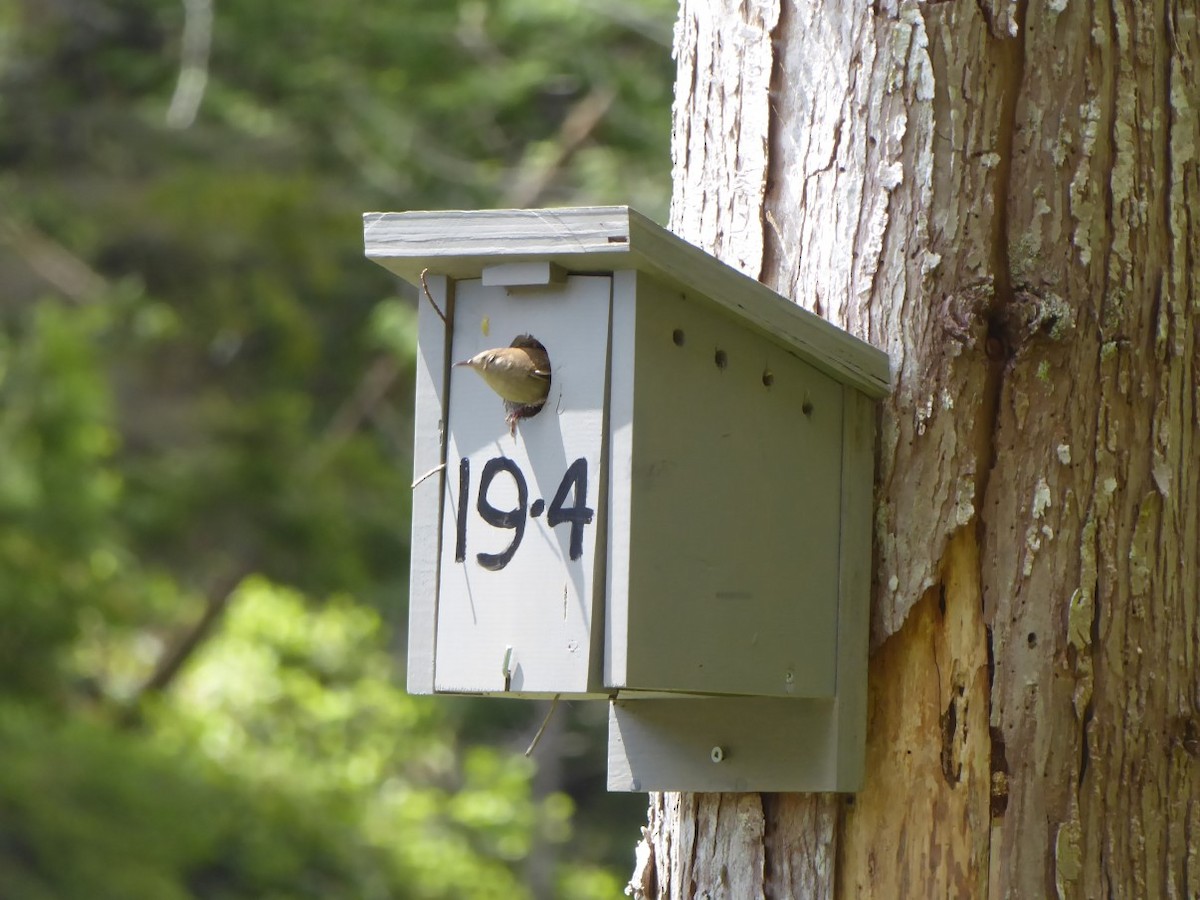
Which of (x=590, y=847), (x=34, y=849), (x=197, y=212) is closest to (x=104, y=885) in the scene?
(x=34, y=849)

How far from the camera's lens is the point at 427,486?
5.27 feet

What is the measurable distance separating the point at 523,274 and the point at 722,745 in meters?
0.60

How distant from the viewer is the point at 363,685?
6926 millimetres

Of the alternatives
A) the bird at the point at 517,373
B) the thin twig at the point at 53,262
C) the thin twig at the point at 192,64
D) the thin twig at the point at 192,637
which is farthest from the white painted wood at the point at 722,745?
the thin twig at the point at 192,637

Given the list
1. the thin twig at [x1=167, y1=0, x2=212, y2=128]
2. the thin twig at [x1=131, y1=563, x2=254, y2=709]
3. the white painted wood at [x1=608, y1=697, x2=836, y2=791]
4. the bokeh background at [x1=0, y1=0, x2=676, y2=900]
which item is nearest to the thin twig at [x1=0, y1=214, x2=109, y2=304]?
the bokeh background at [x1=0, y1=0, x2=676, y2=900]

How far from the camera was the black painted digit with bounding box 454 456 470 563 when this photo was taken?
158cm

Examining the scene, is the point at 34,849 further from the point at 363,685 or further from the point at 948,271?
the point at 948,271

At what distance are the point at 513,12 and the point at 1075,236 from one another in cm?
643

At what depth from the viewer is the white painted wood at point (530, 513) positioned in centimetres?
149

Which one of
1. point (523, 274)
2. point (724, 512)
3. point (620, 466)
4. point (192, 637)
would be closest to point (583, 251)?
point (523, 274)

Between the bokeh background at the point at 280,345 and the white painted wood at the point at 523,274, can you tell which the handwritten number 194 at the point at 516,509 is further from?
the bokeh background at the point at 280,345

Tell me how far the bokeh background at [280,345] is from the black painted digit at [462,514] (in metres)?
4.33

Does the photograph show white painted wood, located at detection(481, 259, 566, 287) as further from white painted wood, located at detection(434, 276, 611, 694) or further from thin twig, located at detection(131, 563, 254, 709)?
thin twig, located at detection(131, 563, 254, 709)

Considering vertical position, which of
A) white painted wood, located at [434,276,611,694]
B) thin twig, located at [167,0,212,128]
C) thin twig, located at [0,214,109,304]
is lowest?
white painted wood, located at [434,276,611,694]
